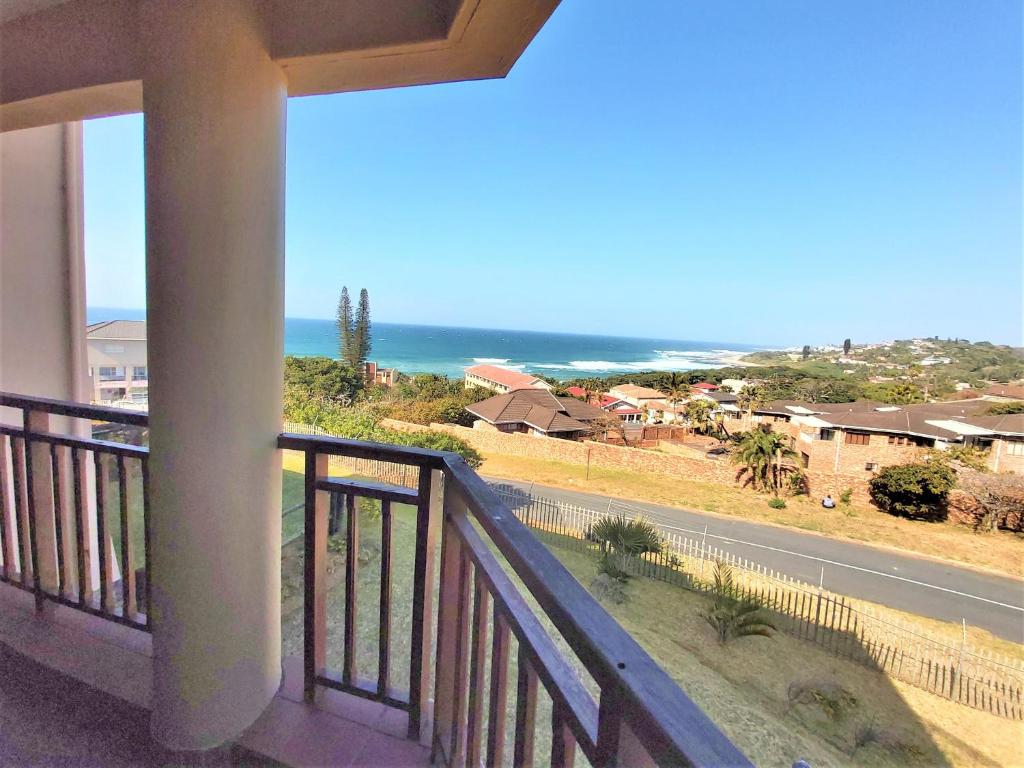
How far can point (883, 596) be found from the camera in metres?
7.75

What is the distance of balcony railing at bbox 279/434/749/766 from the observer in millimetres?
322

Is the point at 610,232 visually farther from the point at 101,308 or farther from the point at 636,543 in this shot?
the point at 101,308

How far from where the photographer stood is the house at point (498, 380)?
2411 cm

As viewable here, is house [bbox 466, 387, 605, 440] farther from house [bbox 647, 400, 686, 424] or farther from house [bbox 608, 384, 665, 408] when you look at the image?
house [bbox 608, 384, 665, 408]

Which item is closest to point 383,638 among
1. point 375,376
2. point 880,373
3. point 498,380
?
point 375,376

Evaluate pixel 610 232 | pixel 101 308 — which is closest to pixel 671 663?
pixel 101 308

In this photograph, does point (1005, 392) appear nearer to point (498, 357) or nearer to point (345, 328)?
point (345, 328)

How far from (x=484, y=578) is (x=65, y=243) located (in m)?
2.45

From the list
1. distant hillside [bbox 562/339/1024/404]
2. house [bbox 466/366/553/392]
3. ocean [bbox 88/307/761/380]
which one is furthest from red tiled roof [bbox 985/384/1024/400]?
ocean [bbox 88/307/761/380]

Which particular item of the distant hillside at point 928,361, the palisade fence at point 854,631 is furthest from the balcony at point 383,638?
the distant hillside at point 928,361

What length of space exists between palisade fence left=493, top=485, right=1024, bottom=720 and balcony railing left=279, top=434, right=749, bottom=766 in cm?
334

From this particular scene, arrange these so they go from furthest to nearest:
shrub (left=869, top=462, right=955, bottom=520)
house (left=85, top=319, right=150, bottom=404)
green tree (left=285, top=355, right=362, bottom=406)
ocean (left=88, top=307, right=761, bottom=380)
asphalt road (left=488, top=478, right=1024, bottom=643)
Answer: ocean (left=88, top=307, right=761, bottom=380)
shrub (left=869, top=462, right=955, bottom=520)
green tree (left=285, top=355, right=362, bottom=406)
asphalt road (left=488, top=478, right=1024, bottom=643)
house (left=85, top=319, right=150, bottom=404)

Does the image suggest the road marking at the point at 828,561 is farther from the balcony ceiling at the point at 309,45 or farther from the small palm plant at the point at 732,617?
the balcony ceiling at the point at 309,45

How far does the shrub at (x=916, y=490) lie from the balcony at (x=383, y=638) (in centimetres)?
1420
